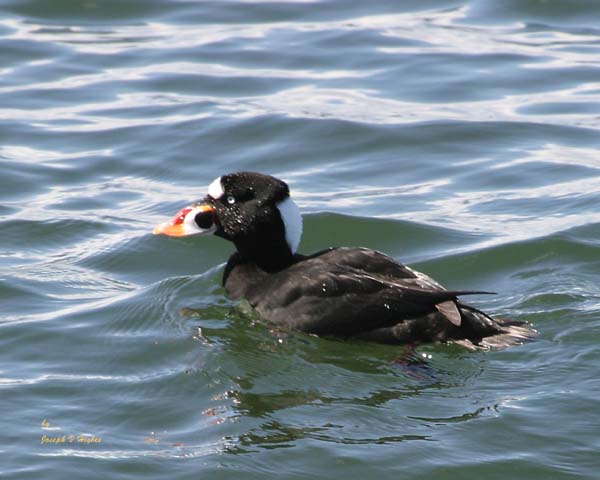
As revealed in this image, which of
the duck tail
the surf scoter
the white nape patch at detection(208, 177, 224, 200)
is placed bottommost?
the duck tail

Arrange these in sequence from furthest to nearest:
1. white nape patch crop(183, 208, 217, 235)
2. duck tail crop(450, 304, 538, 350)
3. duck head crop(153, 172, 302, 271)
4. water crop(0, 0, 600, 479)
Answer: white nape patch crop(183, 208, 217, 235), duck head crop(153, 172, 302, 271), duck tail crop(450, 304, 538, 350), water crop(0, 0, 600, 479)

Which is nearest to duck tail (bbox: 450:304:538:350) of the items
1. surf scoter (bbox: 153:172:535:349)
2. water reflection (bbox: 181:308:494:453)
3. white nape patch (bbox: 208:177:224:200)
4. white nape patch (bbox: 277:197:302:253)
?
surf scoter (bbox: 153:172:535:349)

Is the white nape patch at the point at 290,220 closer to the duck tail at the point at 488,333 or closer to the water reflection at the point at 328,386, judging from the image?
the water reflection at the point at 328,386

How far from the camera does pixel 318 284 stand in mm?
8266

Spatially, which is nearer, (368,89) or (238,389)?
(238,389)

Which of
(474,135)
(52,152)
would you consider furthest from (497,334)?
(52,152)

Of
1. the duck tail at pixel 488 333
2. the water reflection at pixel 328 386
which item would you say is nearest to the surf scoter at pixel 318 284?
the duck tail at pixel 488 333

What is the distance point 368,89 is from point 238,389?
24.4 feet

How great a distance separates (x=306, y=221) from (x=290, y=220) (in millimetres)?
1832

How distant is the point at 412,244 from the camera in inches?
409

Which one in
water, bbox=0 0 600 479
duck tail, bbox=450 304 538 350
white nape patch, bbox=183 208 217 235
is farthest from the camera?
white nape patch, bbox=183 208 217 235

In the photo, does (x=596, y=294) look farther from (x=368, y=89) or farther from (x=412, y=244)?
(x=368, y=89)

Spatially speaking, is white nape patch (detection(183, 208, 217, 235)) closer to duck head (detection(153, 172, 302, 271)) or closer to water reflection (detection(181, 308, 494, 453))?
duck head (detection(153, 172, 302, 271))

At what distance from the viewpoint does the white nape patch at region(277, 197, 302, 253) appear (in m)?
8.82
